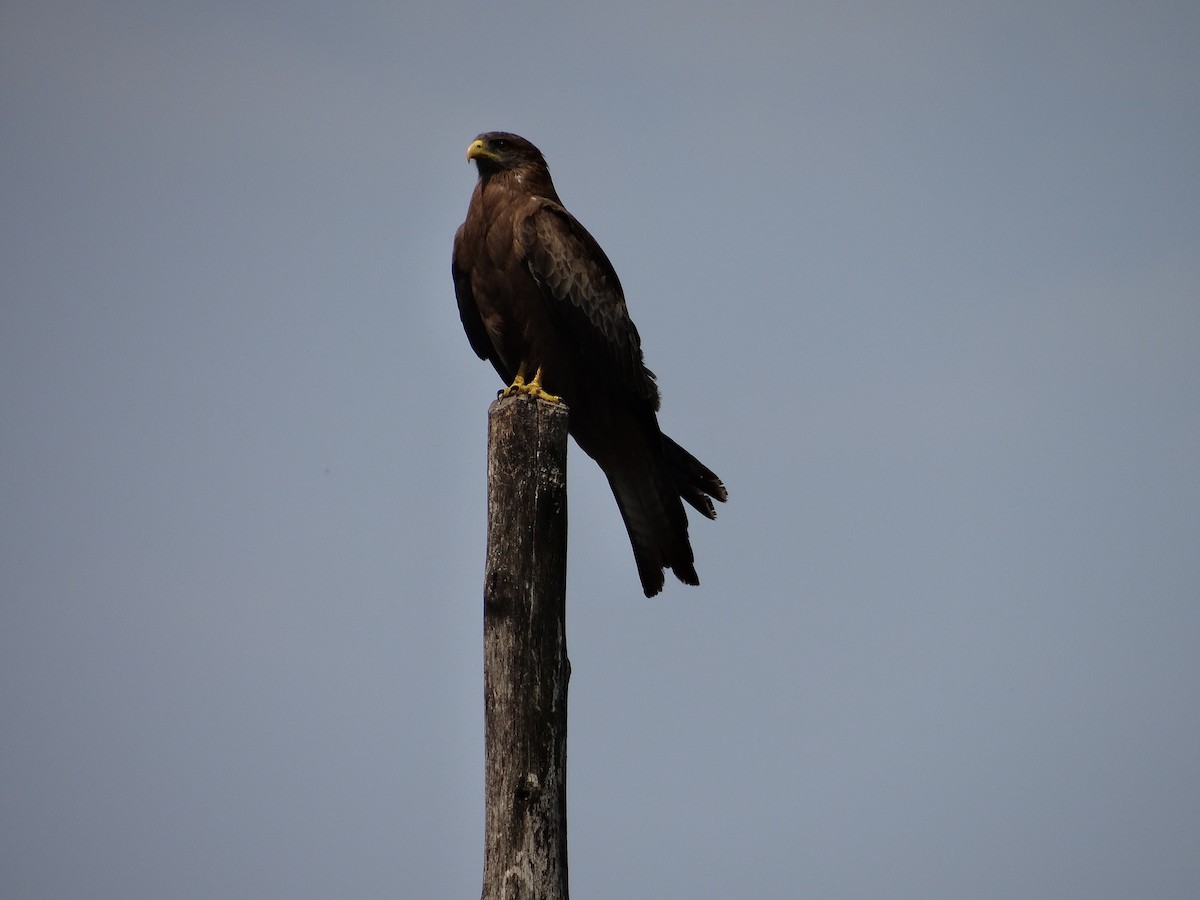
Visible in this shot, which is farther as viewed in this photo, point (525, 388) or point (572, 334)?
point (572, 334)

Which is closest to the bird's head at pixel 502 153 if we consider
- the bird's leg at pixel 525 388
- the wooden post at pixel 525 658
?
the bird's leg at pixel 525 388

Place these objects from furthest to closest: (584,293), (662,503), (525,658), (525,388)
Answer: (662,503) < (584,293) < (525,388) < (525,658)

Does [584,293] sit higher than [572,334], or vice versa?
[584,293]

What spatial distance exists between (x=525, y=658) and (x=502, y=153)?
3.95m

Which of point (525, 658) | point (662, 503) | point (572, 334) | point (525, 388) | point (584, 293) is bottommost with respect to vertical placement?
point (525, 658)

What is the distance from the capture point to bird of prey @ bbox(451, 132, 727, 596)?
7.18 metres

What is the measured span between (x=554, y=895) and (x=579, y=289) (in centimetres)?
374

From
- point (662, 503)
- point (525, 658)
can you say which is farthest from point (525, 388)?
point (525, 658)

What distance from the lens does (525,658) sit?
16.1 ft

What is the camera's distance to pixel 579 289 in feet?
23.9

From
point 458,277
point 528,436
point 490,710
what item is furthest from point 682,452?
point 490,710

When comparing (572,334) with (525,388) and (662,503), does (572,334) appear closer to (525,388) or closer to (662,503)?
(525,388)

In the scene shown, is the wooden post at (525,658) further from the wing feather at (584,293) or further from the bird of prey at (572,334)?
the wing feather at (584,293)

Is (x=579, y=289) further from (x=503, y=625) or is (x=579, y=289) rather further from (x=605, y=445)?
(x=503, y=625)
